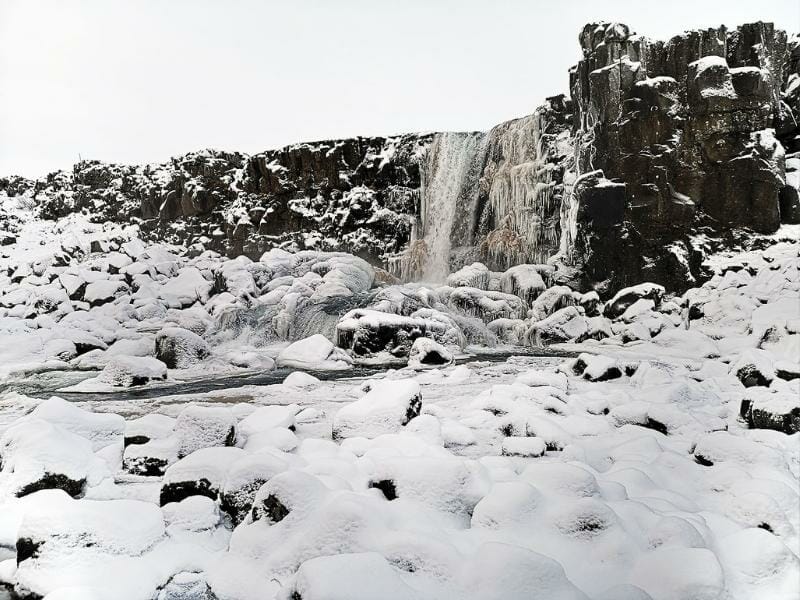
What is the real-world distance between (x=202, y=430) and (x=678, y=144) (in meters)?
9.87

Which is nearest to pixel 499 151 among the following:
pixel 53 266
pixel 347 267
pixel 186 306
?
pixel 347 267

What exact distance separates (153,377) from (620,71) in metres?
9.45

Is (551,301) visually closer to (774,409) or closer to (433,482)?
(774,409)

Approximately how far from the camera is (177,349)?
7.16 m

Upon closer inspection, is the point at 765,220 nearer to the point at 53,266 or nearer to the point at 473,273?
the point at 473,273

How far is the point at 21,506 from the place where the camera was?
2314mm

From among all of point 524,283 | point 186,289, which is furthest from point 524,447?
point 186,289

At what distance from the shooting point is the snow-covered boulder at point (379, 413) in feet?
11.3

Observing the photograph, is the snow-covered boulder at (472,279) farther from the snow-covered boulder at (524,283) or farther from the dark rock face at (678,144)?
the dark rock face at (678,144)

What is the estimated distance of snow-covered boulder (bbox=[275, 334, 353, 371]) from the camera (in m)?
7.17

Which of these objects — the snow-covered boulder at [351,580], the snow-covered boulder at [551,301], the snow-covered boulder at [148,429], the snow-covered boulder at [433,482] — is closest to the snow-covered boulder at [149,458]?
the snow-covered boulder at [148,429]

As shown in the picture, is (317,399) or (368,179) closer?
(317,399)

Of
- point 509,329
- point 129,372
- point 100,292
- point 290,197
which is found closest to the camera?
point 129,372

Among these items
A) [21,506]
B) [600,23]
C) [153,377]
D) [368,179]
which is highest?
[600,23]
